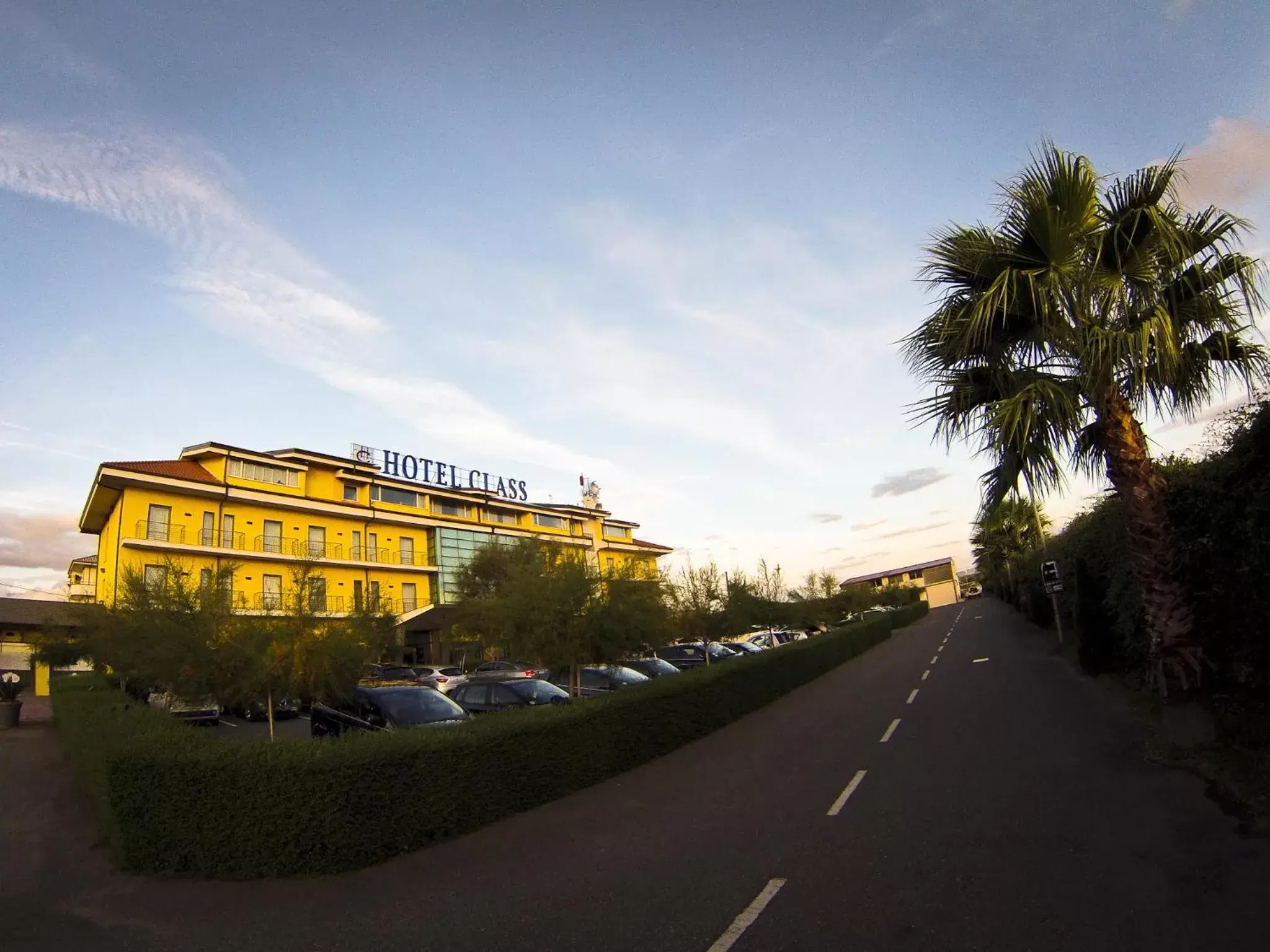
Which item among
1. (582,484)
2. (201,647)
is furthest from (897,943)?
(582,484)

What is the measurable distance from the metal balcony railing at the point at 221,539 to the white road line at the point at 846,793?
36877mm

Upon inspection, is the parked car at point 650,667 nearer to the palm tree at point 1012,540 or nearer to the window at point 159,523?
the palm tree at point 1012,540

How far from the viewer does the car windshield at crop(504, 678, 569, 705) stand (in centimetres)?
1535

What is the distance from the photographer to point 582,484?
2906 inches

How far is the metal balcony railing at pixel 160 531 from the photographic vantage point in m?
34.3

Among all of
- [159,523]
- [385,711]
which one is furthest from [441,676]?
[159,523]

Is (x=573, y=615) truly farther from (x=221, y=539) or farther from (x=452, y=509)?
(x=452, y=509)

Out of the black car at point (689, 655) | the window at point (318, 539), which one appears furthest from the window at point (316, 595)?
the window at point (318, 539)

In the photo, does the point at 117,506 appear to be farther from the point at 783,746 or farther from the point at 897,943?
the point at 897,943

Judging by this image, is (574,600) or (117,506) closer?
(574,600)

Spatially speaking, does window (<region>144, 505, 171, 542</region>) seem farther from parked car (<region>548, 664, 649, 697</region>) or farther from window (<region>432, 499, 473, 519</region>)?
parked car (<region>548, 664, 649, 697</region>)

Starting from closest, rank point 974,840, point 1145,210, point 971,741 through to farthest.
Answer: point 974,840 → point 1145,210 → point 971,741

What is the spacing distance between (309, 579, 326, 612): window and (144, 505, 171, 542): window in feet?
84.3

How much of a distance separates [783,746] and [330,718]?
8.21 m
